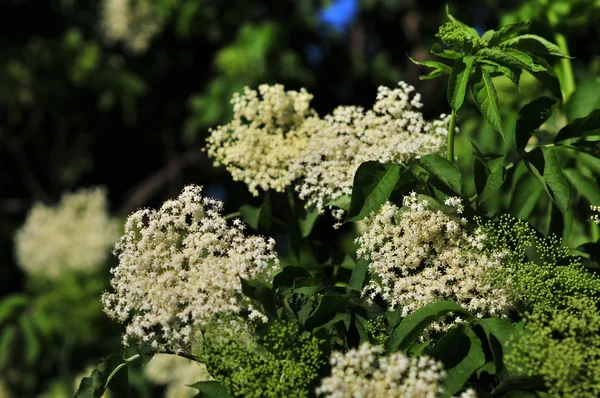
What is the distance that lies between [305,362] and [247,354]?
9 centimetres

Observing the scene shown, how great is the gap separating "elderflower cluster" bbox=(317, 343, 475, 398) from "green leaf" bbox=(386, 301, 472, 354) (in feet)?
0.30

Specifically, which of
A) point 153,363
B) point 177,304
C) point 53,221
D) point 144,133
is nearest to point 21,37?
point 144,133

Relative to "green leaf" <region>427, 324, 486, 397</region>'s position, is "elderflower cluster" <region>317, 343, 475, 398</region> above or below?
below

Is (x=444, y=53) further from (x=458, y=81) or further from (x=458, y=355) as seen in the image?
(x=458, y=355)

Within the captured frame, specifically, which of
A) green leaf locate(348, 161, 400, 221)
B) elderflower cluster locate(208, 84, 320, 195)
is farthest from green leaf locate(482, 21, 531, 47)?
elderflower cluster locate(208, 84, 320, 195)

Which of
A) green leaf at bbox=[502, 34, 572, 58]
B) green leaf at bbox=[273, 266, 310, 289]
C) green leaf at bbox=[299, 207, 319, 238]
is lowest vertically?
green leaf at bbox=[273, 266, 310, 289]

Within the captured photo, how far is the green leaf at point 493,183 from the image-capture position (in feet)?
5.13

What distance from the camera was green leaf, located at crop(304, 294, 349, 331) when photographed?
138 cm

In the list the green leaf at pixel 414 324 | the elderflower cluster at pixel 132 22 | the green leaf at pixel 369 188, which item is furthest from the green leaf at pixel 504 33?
the elderflower cluster at pixel 132 22

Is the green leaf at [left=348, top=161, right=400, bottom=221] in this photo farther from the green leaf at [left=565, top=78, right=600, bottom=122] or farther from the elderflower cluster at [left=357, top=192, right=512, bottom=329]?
the green leaf at [left=565, top=78, right=600, bottom=122]

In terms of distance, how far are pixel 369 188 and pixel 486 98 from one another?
251mm

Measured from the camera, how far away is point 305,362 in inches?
52.4

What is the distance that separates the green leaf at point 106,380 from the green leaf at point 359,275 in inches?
16.4

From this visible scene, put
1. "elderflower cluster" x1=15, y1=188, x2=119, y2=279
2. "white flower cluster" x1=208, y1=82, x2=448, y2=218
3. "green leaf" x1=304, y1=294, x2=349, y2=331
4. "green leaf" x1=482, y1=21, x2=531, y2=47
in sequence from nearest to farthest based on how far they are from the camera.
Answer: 1. "green leaf" x1=304, y1=294, x2=349, y2=331
2. "green leaf" x1=482, y1=21, x2=531, y2=47
3. "white flower cluster" x1=208, y1=82, x2=448, y2=218
4. "elderflower cluster" x1=15, y1=188, x2=119, y2=279
